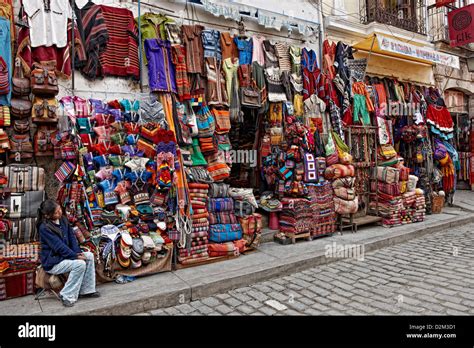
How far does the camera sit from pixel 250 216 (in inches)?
240

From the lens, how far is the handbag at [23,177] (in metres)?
4.54

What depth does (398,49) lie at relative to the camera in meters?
9.10

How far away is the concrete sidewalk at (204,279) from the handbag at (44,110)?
239 centimetres

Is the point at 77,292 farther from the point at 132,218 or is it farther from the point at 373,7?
the point at 373,7

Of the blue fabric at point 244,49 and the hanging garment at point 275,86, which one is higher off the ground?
the blue fabric at point 244,49

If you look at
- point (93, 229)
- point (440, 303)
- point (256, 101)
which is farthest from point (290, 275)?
point (256, 101)

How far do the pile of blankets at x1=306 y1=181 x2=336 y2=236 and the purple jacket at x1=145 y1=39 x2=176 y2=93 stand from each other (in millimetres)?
3307

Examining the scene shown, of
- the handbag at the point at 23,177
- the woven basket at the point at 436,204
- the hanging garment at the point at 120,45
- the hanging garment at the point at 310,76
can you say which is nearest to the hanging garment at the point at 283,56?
the hanging garment at the point at 310,76

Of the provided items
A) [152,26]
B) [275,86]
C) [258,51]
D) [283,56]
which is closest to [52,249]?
[152,26]

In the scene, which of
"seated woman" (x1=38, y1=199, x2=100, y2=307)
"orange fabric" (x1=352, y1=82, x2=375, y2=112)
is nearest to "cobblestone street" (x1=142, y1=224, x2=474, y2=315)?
"seated woman" (x1=38, y1=199, x2=100, y2=307)

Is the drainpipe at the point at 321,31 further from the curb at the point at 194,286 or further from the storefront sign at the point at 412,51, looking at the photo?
the curb at the point at 194,286

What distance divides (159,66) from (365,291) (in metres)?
4.80

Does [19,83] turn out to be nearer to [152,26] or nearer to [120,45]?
[120,45]

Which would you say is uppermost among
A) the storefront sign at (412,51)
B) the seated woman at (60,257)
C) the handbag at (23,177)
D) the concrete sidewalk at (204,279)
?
the storefront sign at (412,51)
